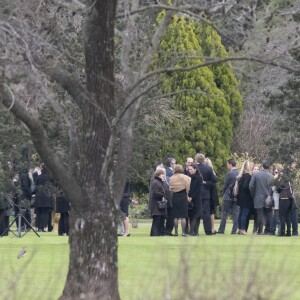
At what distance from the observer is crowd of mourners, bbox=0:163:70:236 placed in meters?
31.2

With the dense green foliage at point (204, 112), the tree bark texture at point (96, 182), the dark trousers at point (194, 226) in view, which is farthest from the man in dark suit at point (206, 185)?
the tree bark texture at point (96, 182)

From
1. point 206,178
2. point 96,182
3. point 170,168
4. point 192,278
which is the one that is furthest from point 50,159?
point 170,168

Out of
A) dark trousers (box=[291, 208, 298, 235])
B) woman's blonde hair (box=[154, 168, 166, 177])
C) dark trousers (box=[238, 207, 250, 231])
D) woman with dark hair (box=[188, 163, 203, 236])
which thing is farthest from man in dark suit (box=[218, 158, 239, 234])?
woman's blonde hair (box=[154, 168, 166, 177])

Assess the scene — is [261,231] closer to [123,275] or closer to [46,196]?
[46,196]

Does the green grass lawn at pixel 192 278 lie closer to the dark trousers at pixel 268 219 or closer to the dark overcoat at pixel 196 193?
the dark overcoat at pixel 196 193

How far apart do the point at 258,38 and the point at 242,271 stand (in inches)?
122

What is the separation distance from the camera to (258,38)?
457 inches

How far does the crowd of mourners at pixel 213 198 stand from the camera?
3053 cm

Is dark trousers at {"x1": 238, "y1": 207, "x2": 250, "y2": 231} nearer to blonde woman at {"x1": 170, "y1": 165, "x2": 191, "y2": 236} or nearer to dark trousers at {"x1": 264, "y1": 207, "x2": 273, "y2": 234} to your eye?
dark trousers at {"x1": 264, "y1": 207, "x2": 273, "y2": 234}

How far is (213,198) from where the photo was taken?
31594 millimetres

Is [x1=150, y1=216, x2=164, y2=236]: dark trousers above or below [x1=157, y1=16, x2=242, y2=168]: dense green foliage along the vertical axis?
below

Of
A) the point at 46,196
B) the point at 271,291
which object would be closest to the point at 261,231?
the point at 46,196

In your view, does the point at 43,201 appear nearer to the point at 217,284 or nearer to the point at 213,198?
the point at 213,198

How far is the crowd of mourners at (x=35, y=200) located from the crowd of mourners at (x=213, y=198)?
2.30 metres
